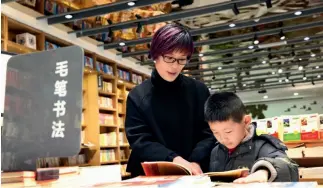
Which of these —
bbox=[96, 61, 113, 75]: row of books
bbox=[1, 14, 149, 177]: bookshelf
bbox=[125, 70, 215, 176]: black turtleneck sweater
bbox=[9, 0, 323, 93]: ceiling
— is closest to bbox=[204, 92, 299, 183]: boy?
bbox=[125, 70, 215, 176]: black turtleneck sweater

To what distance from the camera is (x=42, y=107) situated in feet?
3.09

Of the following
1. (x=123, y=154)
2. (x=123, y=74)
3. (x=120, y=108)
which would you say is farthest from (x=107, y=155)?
(x=123, y=74)

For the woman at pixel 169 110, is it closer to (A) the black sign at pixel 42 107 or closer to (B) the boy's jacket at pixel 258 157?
(B) the boy's jacket at pixel 258 157

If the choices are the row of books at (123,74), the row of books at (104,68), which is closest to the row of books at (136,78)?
the row of books at (123,74)

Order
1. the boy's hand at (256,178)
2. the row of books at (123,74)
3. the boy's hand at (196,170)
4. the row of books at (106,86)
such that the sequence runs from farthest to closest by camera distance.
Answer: the row of books at (123,74) → the row of books at (106,86) → the boy's hand at (196,170) → the boy's hand at (256,178)

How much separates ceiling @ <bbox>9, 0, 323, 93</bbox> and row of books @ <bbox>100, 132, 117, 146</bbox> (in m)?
1.83

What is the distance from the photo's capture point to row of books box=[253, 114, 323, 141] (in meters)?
4.79

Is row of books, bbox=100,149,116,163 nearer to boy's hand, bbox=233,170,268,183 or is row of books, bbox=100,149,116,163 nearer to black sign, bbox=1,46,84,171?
boy's hand, bbox=233,170,268,183

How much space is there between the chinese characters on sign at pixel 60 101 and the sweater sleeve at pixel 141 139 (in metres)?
0.67

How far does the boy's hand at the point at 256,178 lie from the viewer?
1058 millimetres

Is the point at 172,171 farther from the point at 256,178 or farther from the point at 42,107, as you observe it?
the point at 42,107

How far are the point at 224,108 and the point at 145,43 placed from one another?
7.06 m

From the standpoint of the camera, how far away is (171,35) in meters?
1.55

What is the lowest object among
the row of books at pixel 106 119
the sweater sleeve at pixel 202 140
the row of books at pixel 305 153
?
the row of books at pixel 305 153
